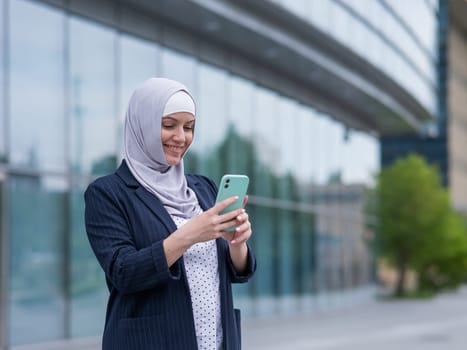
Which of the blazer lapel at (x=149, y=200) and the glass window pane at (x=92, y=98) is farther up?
the glass window pane at (x=92, y=98)

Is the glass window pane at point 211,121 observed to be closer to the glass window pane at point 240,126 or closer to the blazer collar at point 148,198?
the glass window pane at point 240,126

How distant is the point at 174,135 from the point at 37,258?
10265mm

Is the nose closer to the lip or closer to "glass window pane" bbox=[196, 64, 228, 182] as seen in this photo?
the lip

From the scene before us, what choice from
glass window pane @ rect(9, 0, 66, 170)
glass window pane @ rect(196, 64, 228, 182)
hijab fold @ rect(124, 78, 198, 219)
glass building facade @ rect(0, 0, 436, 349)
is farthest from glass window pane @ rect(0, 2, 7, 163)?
hijab fold @ rect(124, 78, 198, 219)

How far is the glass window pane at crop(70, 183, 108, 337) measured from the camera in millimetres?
13258

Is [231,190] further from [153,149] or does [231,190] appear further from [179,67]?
[179,67]

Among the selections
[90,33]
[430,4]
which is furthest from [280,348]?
[430,4]

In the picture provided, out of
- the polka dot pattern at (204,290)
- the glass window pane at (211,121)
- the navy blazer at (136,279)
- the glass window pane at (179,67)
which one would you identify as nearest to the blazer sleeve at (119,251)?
the navy blazer at (136,279)

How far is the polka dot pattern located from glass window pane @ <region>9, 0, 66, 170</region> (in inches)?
388

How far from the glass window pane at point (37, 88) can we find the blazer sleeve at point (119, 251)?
988cm

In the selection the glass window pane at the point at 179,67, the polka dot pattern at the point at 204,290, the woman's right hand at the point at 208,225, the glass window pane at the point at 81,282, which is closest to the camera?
the woman's right hand at the point at 208,225

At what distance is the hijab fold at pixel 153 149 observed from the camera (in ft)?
8.58

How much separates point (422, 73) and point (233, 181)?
93.6ft

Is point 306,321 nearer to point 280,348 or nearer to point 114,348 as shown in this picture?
point 280,348
